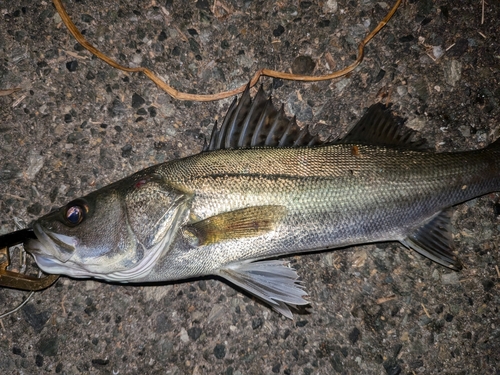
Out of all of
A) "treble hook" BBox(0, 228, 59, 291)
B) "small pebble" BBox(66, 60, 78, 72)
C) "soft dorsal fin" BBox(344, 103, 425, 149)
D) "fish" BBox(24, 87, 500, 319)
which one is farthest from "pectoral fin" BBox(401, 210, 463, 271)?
"small pebble" BBox(66, 60, 78, 72)

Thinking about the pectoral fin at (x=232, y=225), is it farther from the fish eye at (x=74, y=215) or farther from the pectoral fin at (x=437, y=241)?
the pectoral fin at (x=437, y=241)

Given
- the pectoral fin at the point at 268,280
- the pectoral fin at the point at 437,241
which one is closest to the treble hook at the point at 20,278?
the pectoral fin at the point at 268,280

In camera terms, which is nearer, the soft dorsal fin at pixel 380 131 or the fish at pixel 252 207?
the fish at pixel 252 207

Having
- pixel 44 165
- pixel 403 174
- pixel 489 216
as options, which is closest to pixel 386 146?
pixel 403 174

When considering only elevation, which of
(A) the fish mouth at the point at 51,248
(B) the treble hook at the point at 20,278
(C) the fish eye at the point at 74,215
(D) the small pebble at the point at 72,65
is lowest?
(B) the treble hook at the point at 20,278

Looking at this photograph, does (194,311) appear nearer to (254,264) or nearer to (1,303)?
(254,264)
